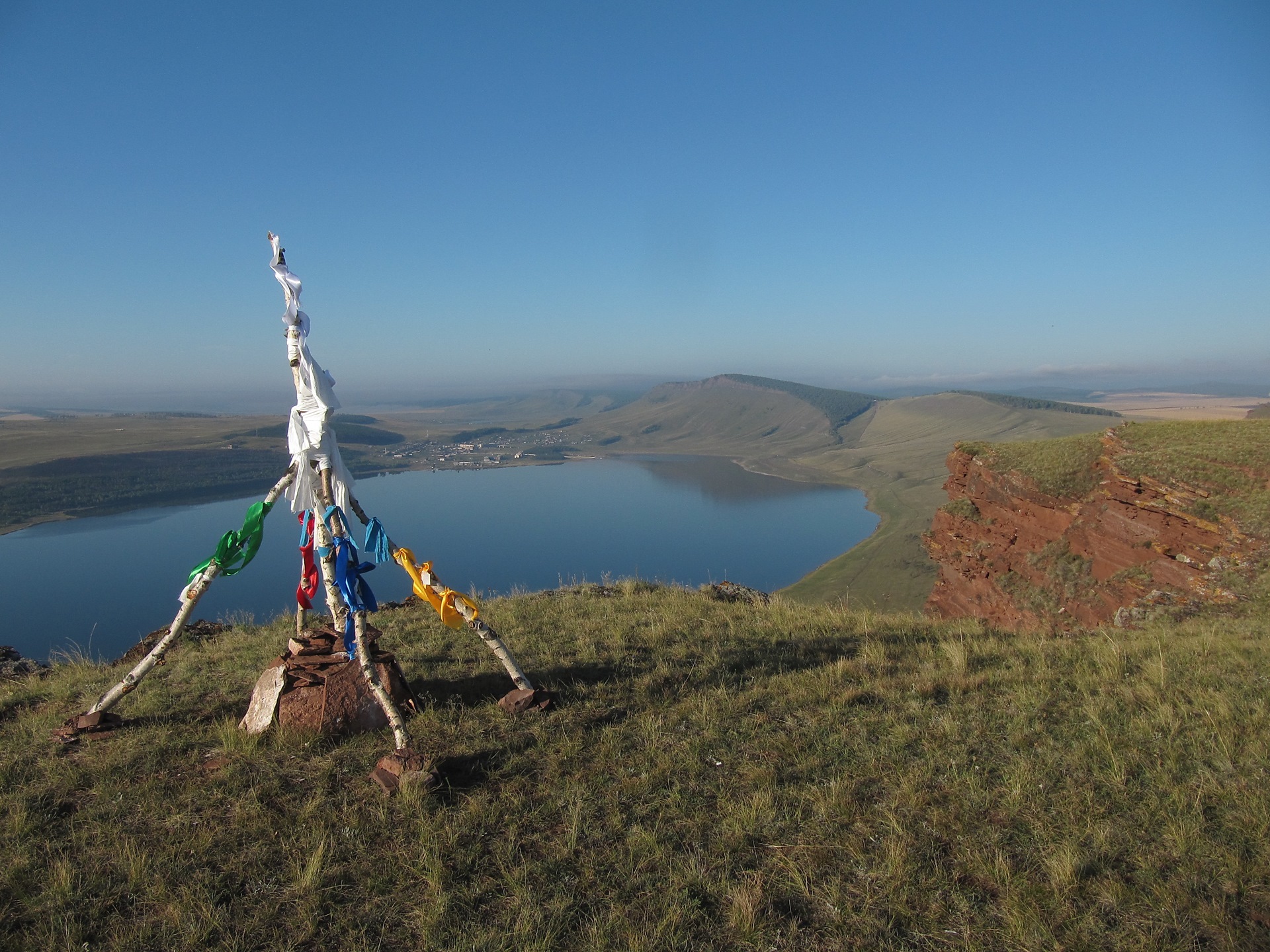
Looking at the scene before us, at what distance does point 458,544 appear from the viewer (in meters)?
71.2

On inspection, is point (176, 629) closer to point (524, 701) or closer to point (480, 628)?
point (480, 628)

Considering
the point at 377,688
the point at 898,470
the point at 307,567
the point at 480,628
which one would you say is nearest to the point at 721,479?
the point at 898,470

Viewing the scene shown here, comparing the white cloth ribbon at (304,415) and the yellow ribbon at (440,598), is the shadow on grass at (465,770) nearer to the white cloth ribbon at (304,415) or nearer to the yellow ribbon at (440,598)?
the yellow ribbon at (440,598)

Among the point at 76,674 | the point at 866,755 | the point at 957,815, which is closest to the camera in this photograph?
the point at 957,815

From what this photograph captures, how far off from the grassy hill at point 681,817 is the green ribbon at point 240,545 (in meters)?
1.36

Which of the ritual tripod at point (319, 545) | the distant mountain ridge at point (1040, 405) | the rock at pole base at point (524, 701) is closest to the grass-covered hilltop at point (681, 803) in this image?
the rock at pole base at point (524, 701)

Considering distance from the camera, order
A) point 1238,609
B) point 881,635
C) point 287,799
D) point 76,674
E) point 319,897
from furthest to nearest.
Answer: point 1238,609 < point 881,635 < point 76,674 < point 287,799 < point 319,897

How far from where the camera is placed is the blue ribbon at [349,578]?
16.5 feet

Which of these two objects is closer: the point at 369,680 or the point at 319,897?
the point at 319,897

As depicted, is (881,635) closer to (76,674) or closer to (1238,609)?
(1238,609)

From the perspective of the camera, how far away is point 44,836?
374cm

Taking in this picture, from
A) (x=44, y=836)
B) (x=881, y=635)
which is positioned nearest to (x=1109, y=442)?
(x=881, y=635)

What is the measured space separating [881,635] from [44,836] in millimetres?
8537

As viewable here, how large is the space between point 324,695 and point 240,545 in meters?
1.56
